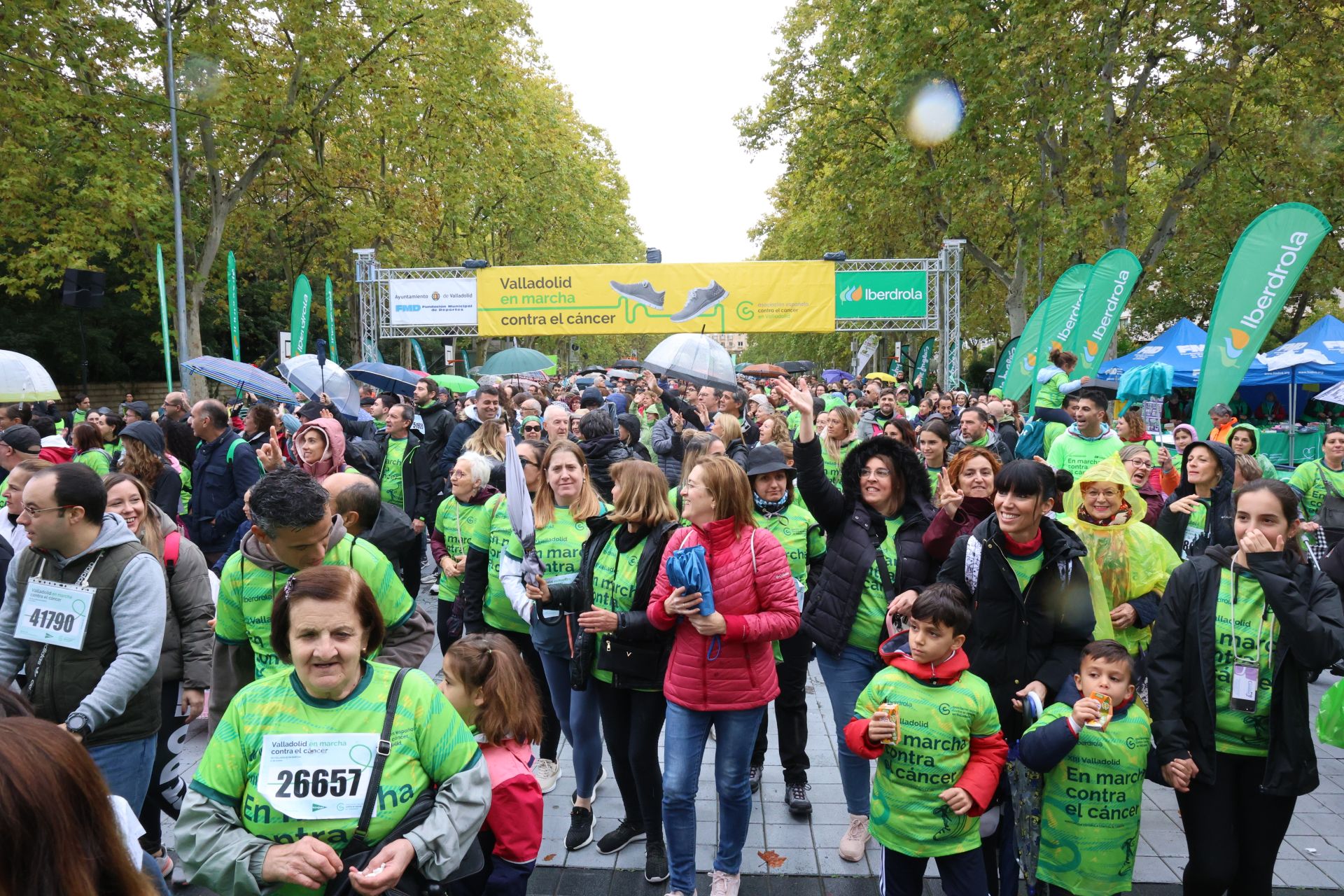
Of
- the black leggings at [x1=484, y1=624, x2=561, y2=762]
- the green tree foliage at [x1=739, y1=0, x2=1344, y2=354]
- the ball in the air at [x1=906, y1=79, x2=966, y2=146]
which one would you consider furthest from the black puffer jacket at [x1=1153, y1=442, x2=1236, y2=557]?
the ball in the air at [x1=906, y1=79, x2=966, y2=146]

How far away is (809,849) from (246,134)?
2300 cm

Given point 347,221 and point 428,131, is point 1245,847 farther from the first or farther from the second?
point 428,131

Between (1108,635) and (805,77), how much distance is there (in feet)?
82.8

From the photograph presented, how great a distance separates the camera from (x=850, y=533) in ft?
14.5

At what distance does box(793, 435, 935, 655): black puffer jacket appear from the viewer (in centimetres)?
429

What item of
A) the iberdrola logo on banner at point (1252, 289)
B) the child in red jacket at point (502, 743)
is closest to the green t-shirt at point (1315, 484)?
the iberdrola logo on banner at point (1252, 289)

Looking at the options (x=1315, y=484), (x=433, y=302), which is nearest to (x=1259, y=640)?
(x=1315, y=484)

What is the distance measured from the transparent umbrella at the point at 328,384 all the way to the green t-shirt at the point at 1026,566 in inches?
359

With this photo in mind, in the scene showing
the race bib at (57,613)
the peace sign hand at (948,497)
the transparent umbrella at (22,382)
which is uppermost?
the transparent umbrella at (22,382)

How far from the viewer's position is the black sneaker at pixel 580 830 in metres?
4.34

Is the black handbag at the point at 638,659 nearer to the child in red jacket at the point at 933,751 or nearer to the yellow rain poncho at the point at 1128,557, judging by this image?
the child in red jacket at the point at 933,751

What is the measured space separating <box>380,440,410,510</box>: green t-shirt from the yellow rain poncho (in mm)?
5653

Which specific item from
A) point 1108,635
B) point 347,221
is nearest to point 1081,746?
point 1108,635

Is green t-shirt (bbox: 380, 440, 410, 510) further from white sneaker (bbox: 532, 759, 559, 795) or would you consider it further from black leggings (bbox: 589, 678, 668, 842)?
black leggings (bbox: 589, 678, 668, 842)
